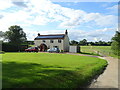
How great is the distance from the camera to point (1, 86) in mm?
6055

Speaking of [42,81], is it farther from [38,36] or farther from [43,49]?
[38,36]

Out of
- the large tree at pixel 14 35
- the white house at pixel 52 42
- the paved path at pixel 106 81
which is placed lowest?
the paved path at pixel 106 81

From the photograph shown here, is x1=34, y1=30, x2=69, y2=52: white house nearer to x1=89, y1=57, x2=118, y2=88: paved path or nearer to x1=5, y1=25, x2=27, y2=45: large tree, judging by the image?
x1=5, y1=25, x2=27, y2=45: large tree

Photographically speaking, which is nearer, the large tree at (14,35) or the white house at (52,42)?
the white house at (52,42)

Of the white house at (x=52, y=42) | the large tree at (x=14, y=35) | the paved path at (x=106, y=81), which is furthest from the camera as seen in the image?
the large tree at (x=14, y=35)

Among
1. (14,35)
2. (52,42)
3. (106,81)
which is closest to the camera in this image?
(106,81)

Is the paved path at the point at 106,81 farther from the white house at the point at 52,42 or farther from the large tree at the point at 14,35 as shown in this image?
the large tree at the point at 14,35

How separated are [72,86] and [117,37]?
90.8ft

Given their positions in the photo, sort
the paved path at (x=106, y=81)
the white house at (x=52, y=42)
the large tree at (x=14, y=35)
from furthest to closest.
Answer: the large tree at (x=14, y=35) < the white house at (x=52, y=42) < the paved path at (x=106, y=81)

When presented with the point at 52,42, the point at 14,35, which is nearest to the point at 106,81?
the point at 52,42

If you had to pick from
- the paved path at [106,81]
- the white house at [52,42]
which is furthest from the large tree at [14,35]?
the paved path at [106,81]

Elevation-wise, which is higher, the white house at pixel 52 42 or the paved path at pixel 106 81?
the white house at pixel 52 42

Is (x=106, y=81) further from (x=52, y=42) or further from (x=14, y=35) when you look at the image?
(x=14, y=35)

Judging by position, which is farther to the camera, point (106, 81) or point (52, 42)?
point (52, 42)
